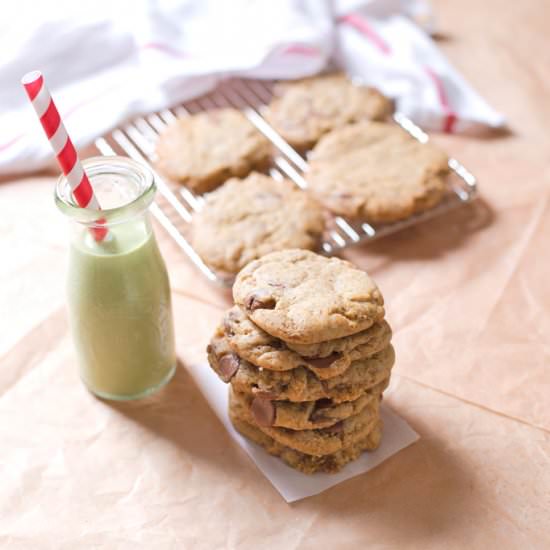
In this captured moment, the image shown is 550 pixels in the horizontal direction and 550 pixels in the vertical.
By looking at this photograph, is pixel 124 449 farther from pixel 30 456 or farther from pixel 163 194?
pixel 163 194

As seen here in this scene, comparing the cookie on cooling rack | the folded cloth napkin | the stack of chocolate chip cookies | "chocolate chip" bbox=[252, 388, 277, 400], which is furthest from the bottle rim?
the folded cloth napkin

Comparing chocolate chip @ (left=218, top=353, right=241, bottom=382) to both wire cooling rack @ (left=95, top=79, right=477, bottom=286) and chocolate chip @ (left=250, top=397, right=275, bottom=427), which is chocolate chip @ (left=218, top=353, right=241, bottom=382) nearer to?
chocolate chip @ (left=250, top=397, right=275, bottom=427)

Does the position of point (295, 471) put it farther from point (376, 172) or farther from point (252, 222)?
point (376, 172)

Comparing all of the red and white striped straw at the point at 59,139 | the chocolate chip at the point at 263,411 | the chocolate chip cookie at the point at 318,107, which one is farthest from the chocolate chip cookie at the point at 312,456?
the chocolate chip cookie at the point at 318,107

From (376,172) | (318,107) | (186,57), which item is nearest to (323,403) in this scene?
(376,172)

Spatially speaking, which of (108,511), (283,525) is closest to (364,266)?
(283,525)

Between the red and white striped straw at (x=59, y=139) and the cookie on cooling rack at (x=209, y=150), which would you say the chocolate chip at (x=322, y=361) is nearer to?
the red and white striped straw at (x=59, y=139)
